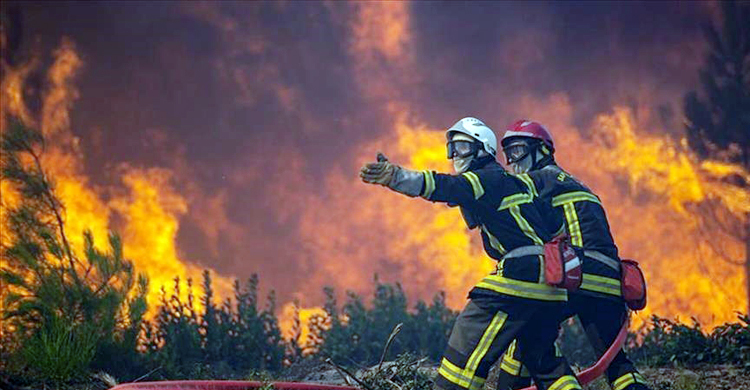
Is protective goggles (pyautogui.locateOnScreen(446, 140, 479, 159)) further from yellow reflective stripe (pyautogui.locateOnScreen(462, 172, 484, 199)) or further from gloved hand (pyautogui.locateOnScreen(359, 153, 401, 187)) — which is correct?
gloved hand (pyautogui.locateOnScreen(359, 153, 401, 187))

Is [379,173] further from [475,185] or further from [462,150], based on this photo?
[462,150]

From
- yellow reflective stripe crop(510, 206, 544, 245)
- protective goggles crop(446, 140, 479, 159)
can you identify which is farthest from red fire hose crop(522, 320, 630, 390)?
protective goggles crop(446, 140, 479, 159)

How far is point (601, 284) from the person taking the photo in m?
6.06

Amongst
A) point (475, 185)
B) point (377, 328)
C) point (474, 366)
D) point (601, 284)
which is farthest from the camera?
point (377, 328)

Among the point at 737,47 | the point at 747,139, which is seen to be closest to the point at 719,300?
the point at 747,139

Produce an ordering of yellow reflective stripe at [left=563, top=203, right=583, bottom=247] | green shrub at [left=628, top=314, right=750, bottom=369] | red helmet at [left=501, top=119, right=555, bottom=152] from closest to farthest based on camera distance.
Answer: yellow reflective stripe at [left=563, top=203, right=583, bottom=247]
red helmet at [left=501, top=119, right=555, bottom=152]
green shrub at [left=628, top=314, right=750, bottom=369]

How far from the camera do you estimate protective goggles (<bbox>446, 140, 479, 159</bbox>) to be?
5.94 metres

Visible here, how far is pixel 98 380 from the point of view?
346 inches

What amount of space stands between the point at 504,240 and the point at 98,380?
492 centimetres

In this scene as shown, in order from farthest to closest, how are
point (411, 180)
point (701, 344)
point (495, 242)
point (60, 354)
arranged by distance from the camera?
point (701, 344), point (60, 354), point (495, 242), point (411, 180)

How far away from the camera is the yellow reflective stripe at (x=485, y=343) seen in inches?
211

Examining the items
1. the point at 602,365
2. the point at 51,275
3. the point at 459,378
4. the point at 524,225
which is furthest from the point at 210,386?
the point at 51,275

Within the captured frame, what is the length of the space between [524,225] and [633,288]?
103 centimetres

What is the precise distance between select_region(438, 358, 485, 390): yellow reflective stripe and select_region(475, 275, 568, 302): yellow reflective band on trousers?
0.52 m
